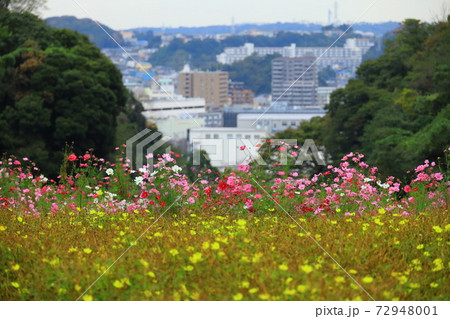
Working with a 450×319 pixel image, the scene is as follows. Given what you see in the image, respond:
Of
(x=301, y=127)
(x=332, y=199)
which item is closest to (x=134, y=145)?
(x=301, y=127)

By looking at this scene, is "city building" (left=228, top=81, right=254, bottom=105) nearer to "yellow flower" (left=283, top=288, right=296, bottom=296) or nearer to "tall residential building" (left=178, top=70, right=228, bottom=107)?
"tall residential building" (left=178, top=70, right=228, bottom=107)

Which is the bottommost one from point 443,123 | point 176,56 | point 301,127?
point 301,127

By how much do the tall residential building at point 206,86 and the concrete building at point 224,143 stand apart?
0.71 metres

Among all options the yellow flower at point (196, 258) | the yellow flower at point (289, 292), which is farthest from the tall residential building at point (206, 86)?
the yellow flower at point (289, 292)

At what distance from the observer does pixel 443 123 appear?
17.5 metres

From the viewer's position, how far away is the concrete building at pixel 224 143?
12.4m

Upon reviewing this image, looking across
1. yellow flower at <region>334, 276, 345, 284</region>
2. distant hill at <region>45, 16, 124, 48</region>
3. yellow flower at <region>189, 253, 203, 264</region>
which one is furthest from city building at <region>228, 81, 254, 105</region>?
yellow flower at <region>334, 276, 345, 284</region>

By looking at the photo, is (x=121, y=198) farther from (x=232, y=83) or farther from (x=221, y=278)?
(x=232, y=83)

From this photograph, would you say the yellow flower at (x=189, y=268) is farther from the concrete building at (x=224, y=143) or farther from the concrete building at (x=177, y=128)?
the concrete building at (x=177, y=128)

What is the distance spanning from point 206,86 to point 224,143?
260cm

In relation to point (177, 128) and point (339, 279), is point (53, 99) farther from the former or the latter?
point (339, 279)

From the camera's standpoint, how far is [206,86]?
15867 millimetres

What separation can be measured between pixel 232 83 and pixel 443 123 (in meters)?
5.18

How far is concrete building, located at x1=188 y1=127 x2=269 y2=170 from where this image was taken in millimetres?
12445
